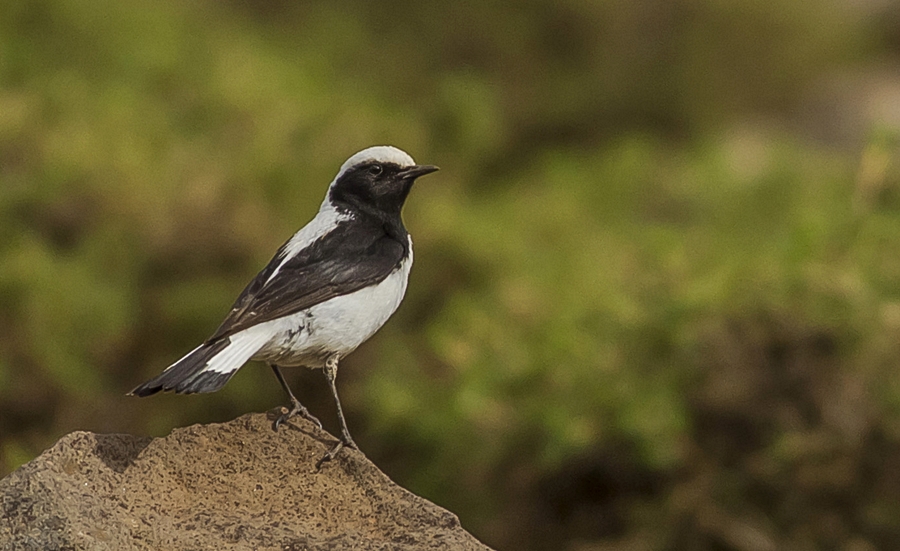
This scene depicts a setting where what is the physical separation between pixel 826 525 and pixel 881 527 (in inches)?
14.3

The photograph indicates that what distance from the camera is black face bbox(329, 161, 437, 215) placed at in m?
5.51

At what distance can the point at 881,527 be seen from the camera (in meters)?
9.27

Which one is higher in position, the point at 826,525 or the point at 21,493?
the point at 21,493

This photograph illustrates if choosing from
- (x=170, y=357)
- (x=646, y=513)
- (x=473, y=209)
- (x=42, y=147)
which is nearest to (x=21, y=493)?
(x=646, y=513)

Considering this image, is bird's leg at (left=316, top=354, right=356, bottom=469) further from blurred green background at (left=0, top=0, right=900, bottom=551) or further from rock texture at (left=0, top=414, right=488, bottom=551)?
blurred green background at (left=0, top=0, right=900, bottom=551)

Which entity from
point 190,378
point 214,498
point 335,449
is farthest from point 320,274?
point 214,498

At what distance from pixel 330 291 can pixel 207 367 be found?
2.28 ft

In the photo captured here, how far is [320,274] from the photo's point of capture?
16.6ft

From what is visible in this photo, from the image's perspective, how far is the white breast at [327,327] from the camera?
495cm

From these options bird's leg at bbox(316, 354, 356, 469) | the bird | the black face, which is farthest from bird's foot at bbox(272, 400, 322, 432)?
the black face

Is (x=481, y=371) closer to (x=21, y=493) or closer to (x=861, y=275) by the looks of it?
(x=861, y=275)

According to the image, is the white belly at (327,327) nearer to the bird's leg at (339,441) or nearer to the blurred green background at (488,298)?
the bird's leg at (339,441)

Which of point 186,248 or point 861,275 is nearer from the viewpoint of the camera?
A: point 861,275

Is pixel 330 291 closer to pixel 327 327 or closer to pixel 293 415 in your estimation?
pixel 327 327
